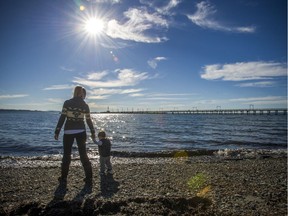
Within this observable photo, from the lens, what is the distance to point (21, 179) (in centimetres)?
868

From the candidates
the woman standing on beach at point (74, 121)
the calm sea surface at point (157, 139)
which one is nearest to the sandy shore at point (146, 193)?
the woman standing on beach at point (74, 121)

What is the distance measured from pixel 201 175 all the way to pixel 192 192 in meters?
2.78

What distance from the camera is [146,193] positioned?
696 cm

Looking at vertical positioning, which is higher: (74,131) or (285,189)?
(74,131)

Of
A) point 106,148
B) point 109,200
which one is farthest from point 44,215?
point 106,148

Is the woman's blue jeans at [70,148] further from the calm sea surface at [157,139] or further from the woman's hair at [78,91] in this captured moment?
the calm sea surface at [157,139]

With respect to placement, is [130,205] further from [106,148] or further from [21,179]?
[21,179]

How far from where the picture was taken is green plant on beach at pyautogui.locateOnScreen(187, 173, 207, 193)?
7.59 meters

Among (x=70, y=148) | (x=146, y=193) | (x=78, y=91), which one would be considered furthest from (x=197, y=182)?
(x=78, y=91)

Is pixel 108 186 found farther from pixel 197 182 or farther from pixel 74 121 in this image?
pixel 197 182

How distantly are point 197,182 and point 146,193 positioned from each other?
86.3 inches

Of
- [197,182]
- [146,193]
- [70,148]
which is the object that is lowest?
[197,182]

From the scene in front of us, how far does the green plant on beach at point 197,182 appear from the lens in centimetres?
759

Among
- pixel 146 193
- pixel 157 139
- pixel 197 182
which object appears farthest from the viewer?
pixel 157 139
